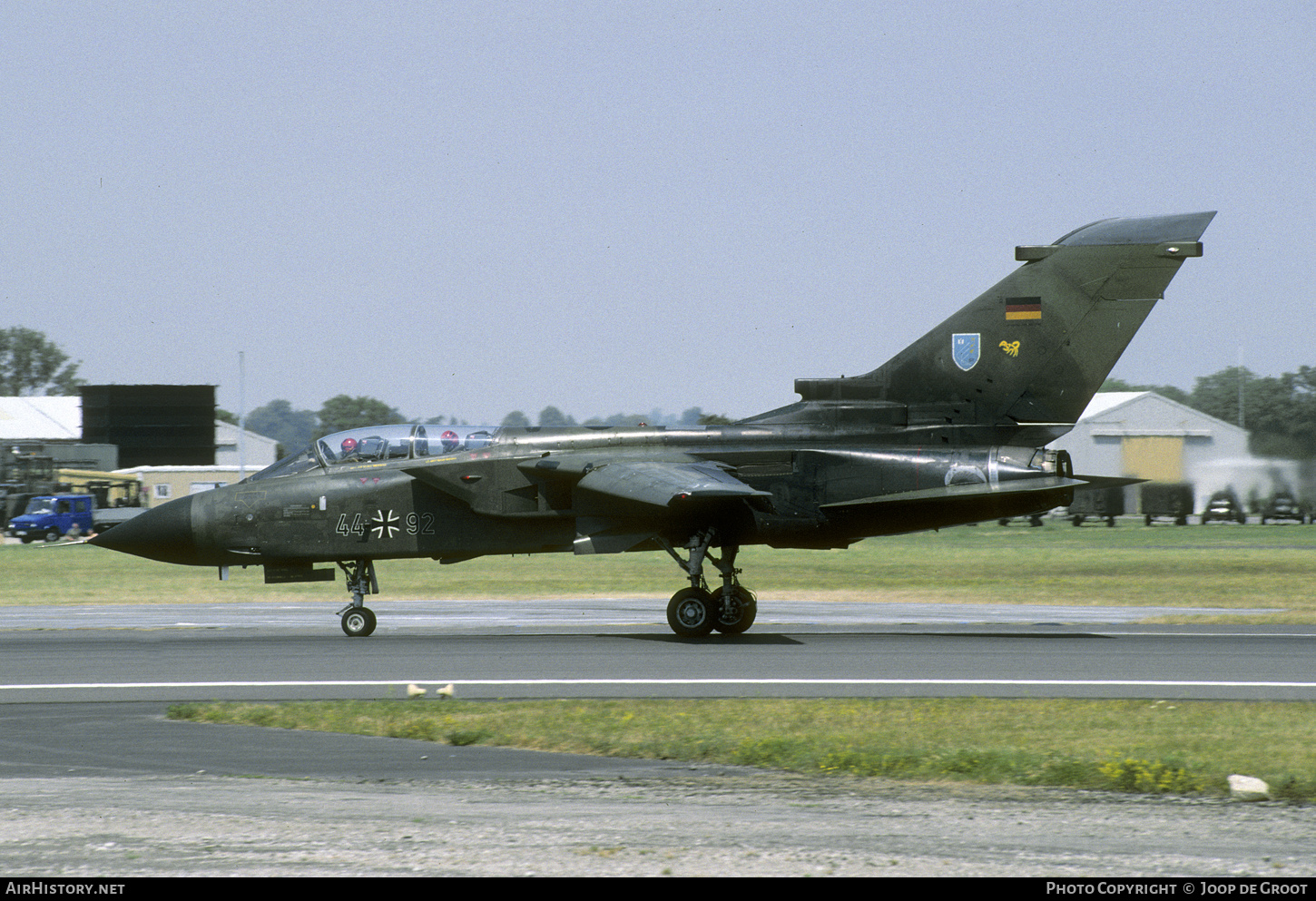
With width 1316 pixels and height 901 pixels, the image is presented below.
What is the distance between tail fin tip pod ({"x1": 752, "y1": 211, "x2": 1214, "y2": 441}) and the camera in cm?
1855

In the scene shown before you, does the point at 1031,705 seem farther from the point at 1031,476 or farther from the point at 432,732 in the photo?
the point at 1031,476

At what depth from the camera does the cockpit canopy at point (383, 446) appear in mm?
19500

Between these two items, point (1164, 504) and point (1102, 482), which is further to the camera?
point (1164, 504)

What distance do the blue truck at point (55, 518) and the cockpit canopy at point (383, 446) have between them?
135 ft

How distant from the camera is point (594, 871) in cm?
622

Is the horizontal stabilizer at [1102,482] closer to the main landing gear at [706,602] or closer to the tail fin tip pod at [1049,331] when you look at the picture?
the tail fin tip pod at [1049,331]

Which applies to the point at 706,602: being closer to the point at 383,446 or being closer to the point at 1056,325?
the point at 383,446

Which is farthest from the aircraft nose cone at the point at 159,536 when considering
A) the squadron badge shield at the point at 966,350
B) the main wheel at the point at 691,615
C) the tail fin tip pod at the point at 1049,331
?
the squadron badge shield at the point at 966,350

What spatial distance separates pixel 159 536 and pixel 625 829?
14.5 m

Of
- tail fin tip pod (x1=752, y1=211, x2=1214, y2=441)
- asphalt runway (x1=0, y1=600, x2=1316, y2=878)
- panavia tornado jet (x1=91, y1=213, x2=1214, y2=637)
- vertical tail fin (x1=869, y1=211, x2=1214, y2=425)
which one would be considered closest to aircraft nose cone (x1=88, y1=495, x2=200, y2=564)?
panavia tornado jet (x1=91, y1=213, x2=1214, y2=637)

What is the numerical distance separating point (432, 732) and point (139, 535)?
1096 cm

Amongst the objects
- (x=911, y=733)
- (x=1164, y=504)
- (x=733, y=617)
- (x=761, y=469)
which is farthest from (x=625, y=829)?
(x=1164, y=504)

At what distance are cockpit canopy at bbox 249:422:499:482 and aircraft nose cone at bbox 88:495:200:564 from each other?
1.24 m

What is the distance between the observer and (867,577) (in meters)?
34.4
